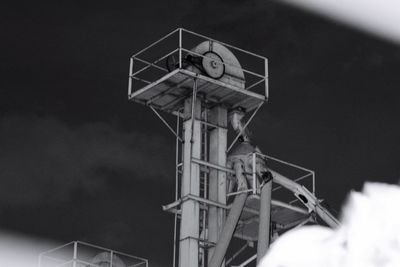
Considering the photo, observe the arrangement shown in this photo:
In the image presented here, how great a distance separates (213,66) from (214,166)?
471 cm

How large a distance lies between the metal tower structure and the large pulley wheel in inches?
1.8

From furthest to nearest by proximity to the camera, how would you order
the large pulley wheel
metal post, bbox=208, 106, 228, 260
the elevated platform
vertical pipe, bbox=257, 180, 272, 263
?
the large pulley wheel, the elevated platform, metal post, bbox=208, 106, 228, 260, vertical pipe, bbox=257, 180, 272, 263

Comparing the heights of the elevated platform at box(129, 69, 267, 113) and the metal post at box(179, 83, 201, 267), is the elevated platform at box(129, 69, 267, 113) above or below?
above

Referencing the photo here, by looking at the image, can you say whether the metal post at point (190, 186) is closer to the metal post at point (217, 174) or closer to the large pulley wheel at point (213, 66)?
the metal post at point (217, 174)

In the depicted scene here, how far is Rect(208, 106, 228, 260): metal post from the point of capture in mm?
43906

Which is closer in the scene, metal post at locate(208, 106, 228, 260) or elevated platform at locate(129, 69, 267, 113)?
metal post at locate(208, 106, 228, 260)

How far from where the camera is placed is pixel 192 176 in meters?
44.1

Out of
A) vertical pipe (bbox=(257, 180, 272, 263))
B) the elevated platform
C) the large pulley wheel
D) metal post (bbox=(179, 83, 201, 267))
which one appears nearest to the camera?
vertical pipe (bbox=(257, 180, 272, 263))

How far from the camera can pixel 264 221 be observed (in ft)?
139

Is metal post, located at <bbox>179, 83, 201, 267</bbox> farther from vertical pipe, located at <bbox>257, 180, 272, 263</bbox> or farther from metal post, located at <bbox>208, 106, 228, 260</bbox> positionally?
vertical pipe, located at <bbox>257, 180, 272, 263</bbox>

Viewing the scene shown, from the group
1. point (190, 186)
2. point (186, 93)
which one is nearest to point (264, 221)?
point (190, 186)

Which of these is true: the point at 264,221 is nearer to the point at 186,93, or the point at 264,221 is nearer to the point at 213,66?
the point at 186,93

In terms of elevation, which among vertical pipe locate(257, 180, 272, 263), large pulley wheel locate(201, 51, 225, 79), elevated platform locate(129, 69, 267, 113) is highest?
large pulley wheel locate(201, 51, 225, 79)

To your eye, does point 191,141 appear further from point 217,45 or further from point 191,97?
point 217,45
